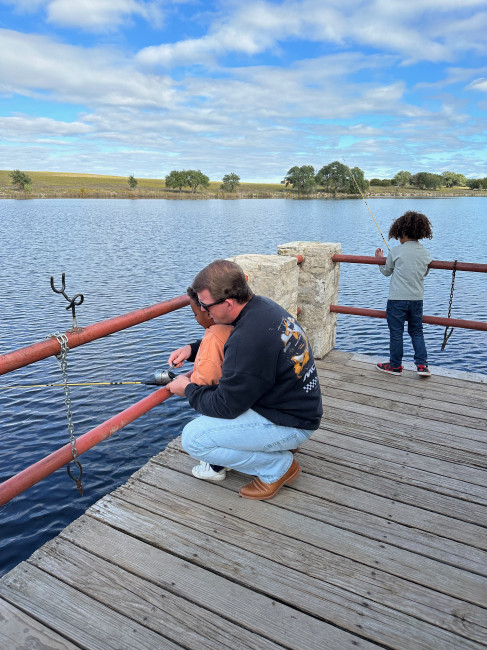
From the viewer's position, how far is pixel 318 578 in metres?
2.30

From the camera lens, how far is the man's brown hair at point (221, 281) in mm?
2438

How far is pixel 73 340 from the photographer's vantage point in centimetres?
250

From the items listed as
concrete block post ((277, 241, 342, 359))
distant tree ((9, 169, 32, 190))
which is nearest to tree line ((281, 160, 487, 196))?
distant tree ((9, 169, 32, 190))

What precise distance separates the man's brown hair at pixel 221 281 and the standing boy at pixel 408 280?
261 centimetres

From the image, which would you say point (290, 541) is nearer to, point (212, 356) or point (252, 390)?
→ point (252, 390)

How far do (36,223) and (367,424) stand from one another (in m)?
41.2

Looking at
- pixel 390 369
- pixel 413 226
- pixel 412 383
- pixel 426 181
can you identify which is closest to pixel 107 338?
pixel 390 369

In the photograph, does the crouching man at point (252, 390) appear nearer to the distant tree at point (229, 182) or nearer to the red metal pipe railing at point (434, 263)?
the red metal pipe railing at point (434, 263)

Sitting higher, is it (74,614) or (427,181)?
A: (427,181)

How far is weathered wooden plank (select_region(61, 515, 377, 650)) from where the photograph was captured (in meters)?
2.00

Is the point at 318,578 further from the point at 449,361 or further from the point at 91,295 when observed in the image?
the point at 91,295

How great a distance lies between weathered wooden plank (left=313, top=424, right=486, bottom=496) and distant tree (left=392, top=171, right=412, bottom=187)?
140 meters

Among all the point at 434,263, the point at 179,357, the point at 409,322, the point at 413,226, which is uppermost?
the point at 413,226

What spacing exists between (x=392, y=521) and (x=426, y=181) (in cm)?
14292
